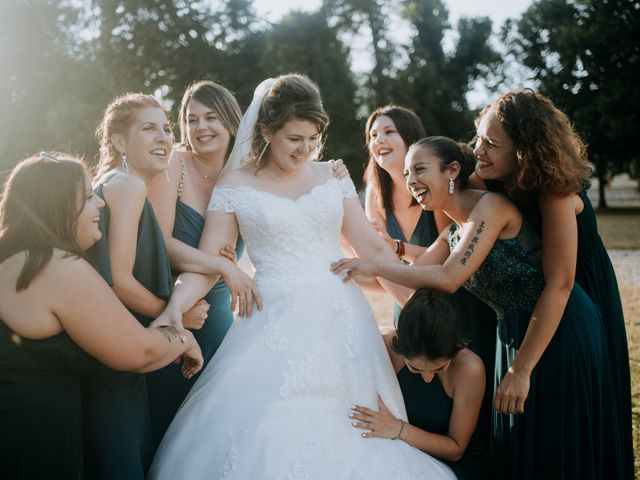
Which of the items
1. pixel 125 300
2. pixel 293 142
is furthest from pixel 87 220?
pixel 293 142

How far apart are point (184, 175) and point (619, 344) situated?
3.13 m

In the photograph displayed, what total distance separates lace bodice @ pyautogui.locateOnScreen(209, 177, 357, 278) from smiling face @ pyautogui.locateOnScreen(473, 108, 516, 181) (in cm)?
97

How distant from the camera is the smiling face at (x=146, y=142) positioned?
3635 mm

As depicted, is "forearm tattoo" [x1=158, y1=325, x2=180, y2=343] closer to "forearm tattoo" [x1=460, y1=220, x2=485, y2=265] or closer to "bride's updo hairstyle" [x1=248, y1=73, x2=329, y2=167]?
"bride's updo hairstyle" [x1=248, y1=73, x2=329, y2=167]

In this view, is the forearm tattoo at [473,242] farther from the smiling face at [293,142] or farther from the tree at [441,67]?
the tree at [441,67]

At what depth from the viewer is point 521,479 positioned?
3314 mm

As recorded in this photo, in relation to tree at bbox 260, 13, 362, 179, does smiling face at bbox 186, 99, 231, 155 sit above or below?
below

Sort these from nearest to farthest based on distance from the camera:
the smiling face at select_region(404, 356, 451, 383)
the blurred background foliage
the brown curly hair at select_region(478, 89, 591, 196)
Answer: the brown curly hair at select_region(478, 89, 591, 196) → the smiling face at select_region(404, 356, 451, 383) → the blurred background foliage

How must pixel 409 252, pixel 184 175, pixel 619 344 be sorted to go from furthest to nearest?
pixel 409 252 < pixel 184 175 < pixel 619 344

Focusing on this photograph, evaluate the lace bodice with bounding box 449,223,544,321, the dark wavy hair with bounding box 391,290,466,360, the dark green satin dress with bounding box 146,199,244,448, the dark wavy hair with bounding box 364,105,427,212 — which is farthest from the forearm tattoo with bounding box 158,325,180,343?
the dark wavy hair with bounding box 364,105,427,212

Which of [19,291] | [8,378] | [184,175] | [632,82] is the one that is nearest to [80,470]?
[8,378]

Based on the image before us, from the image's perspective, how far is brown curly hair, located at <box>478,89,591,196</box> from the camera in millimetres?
3057

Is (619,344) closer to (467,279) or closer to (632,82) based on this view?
(467,279)

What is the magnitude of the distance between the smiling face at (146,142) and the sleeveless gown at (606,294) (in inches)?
83.0
